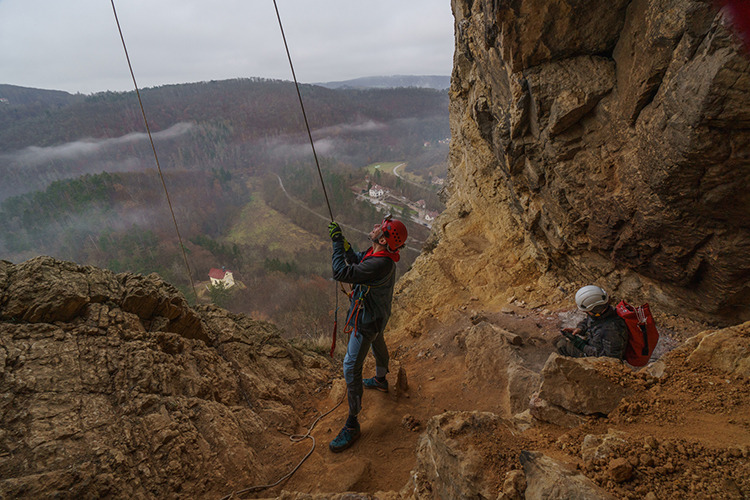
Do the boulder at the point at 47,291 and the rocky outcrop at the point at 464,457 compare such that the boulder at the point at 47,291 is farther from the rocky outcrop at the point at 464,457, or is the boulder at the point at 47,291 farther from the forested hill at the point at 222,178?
the forested hill at the point at 222,178

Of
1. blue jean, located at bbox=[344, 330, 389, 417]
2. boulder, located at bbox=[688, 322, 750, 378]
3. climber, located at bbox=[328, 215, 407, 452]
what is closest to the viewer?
boulder, located at bbox=[688, 322, 750, 378]

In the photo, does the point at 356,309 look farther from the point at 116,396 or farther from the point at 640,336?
the point at 640,336

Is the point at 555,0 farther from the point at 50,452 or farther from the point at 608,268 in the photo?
the point at 50,452

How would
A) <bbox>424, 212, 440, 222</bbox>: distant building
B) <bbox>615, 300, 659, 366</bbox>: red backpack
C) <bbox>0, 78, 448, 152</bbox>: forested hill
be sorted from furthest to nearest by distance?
<bbox>0, 78, 448, 152</bbox>: forested hill, <bbox>424, 212, 440, 222</bbox>: distant building, <bbox>615, 300, 659, 366</bbox>: red backpack

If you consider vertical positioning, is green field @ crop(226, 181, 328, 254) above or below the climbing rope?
below

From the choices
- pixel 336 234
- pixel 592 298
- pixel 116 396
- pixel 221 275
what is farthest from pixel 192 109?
pixel 592 298

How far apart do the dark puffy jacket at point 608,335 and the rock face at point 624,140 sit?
185 centimetres

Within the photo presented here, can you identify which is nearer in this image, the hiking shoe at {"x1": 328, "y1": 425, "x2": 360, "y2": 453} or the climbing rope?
the climbing rope

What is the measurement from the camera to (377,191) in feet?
201

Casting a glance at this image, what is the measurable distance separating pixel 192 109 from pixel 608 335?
9195 centimetres

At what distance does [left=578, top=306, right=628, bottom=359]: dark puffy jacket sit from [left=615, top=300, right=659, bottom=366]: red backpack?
6 cm

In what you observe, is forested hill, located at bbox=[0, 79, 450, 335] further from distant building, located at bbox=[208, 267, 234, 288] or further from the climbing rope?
the climbing rope

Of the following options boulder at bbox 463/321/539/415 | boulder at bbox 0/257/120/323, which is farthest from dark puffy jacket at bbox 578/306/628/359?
boulder at bbox 0/257/120/323

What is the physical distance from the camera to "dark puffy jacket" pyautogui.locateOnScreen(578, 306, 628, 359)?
3.53m
